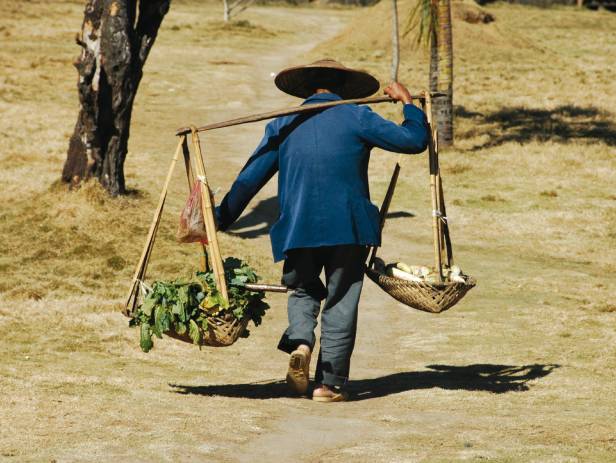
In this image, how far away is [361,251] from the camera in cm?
709

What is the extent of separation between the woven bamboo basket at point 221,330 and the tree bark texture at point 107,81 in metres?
7.87

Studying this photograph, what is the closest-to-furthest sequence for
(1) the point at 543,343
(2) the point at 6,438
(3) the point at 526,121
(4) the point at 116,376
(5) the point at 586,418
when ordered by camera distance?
(2) the point at 6,438 → (5) the point at 586,418 → (4) the point at 116,376 → (1) the point at 543,343 → (3) the point at 526,121

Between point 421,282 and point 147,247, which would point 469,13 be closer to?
point 421,282

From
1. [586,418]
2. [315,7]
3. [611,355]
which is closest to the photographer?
[586,418]

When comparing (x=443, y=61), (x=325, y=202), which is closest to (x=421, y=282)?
(x=325, y=202)

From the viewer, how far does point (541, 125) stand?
2547 cm

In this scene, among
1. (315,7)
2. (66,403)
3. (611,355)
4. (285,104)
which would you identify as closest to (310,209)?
(66,403)

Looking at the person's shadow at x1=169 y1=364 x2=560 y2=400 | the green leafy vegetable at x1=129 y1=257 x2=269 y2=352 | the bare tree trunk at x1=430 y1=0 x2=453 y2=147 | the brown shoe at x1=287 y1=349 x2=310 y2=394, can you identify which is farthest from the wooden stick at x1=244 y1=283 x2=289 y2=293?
the bare tree trunk at x1=430 y1=0 x2=453 y2=147

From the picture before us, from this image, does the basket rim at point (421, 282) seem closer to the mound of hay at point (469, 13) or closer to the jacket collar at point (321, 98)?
the jacket collar at point (321, 98)

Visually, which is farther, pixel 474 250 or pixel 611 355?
pixel 474 250

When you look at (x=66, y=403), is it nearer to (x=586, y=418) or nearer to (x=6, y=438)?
(x=6, y=438)

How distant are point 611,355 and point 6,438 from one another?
17.7ft

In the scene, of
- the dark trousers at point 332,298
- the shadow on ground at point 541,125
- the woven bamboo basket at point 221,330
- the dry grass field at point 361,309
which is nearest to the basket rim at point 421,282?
the dark trousers at point 332,298

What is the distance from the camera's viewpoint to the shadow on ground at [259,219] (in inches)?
619
